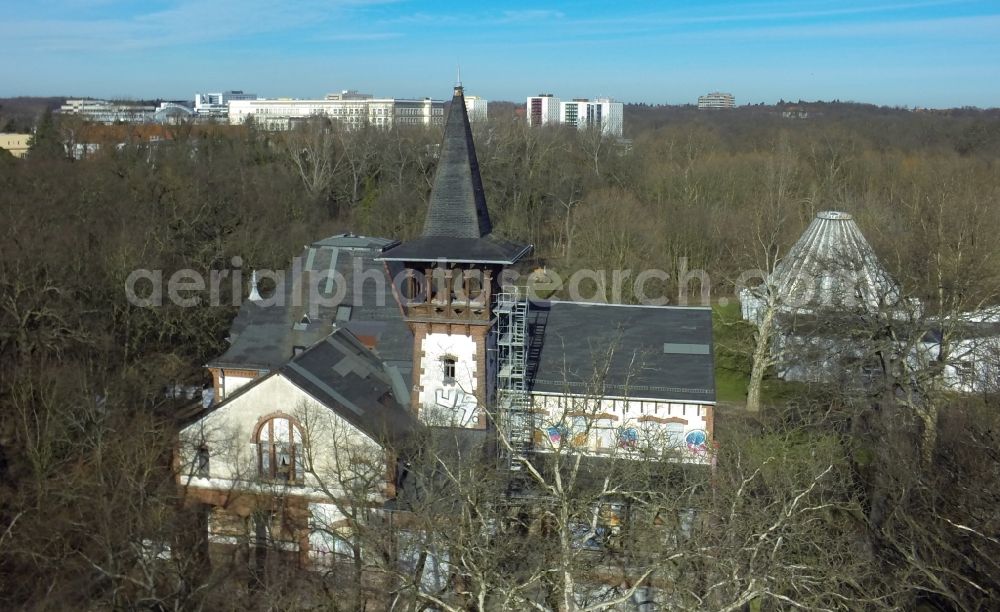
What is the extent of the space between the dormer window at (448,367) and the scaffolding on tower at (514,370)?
1390mm

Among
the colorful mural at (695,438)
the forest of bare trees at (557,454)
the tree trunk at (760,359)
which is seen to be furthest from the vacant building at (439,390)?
the tree trunk at (760,359)

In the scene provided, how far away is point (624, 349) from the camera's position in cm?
2773

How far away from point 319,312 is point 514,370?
30.9 ft

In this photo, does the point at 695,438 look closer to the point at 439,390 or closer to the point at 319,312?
the point at 439,390

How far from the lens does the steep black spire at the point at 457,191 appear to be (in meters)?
25.3

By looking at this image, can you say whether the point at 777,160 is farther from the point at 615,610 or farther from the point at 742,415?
the point at 615,610

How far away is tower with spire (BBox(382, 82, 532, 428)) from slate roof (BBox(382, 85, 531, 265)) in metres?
0.03

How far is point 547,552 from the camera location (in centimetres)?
1831

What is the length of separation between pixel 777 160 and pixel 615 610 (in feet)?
215

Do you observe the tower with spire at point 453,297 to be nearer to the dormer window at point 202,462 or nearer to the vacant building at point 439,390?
the vacant building at point 439,390

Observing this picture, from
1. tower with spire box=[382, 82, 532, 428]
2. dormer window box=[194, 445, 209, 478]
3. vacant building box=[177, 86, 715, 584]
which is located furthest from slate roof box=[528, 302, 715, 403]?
dormer window box=[194, 445, 209, 478]

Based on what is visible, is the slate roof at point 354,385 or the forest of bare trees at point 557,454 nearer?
the forest of bare trees at point 557,454

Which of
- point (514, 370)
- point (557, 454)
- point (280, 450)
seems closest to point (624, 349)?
point (514, 370)

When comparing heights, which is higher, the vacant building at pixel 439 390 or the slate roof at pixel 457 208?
the slate roof at pixel 457 208
